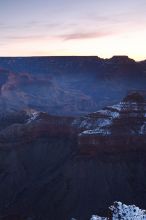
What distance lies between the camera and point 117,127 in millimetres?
87125

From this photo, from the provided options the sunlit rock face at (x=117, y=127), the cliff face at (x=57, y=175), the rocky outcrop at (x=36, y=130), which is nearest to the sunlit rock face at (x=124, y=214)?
the cliff face at (x=57, y=175)

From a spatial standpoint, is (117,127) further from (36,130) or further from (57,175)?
(36,130)

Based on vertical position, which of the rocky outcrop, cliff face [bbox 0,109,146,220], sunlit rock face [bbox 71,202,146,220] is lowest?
cliff face [bbox 0,109,146,220]

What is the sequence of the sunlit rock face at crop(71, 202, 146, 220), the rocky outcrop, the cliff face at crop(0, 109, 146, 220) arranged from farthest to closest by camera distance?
the rocky outcrop → the cliff face at crop(0, 109, 146, 220) → the sunlit rock face at crop(71, 202, 146, 220)

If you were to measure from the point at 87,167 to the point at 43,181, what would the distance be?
8348 mm

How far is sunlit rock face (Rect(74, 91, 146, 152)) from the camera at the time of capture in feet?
276

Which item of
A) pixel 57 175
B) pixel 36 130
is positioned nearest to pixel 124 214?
pixel 57 175

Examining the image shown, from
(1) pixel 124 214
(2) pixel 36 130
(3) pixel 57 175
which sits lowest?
(3) pixel 57 175

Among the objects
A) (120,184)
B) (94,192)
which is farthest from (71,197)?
(120,184)

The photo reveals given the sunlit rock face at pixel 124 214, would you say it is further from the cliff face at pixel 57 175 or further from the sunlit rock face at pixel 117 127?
the sunlit rock face at pixel 117 127

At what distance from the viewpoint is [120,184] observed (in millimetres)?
78938

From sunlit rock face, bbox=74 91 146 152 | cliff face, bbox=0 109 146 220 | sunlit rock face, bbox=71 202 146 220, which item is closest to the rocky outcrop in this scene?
cliff face, bbox=0 109 146 220

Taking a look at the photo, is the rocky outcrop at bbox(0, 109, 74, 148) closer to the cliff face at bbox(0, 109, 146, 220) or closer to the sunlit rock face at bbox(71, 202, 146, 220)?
the cliff face at bbox(0, 109, 146, 220)

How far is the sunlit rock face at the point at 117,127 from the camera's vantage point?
276 feet
